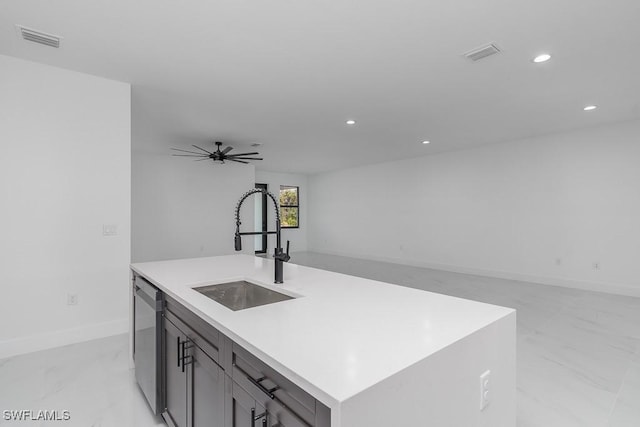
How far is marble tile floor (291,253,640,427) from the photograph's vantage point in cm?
194

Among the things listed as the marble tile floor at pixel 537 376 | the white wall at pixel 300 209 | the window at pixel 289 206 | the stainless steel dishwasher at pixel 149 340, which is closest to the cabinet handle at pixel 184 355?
the stainless steel dishwasher at pixel 149 340

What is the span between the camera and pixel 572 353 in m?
2.72

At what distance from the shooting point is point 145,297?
193 centimetres

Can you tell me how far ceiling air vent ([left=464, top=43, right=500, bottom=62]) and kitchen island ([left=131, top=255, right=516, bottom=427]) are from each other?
2230 mm

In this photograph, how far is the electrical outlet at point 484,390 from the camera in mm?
1065

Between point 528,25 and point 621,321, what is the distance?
11.4 ft

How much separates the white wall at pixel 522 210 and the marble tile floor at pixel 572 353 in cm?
55

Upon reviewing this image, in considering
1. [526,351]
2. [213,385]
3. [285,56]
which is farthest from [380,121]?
[213,385]

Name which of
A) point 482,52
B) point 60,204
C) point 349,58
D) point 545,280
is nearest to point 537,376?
point 482,52

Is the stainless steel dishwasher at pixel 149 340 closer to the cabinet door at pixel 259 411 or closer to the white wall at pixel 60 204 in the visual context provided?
the cabinet door at pixel 259 411

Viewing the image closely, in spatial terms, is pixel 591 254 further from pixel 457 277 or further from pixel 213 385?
pixel 213 385

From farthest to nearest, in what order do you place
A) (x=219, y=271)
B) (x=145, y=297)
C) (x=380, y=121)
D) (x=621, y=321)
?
(x=380, y=121)
(x=621, y=321)
(x=219, y=271)
(x=145, y=297)

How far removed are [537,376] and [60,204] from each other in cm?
435

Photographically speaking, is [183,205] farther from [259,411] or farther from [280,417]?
[280,417]
